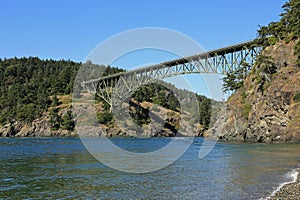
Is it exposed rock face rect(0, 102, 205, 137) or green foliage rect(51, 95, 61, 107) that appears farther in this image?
green foliage rect(51, 95, 61, 107)

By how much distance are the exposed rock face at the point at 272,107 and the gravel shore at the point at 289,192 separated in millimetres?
36229

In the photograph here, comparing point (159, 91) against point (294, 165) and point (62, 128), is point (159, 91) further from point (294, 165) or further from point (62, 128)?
point (294, 165)

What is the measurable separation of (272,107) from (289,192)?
4306 centimetres

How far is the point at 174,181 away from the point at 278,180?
5600 mm

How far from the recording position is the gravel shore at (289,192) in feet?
45.2

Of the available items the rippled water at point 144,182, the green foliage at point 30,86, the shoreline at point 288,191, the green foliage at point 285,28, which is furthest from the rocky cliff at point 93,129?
the shoreline at point 288,191

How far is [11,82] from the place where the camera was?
542 feet

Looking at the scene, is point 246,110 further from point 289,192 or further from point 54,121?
point 54,121

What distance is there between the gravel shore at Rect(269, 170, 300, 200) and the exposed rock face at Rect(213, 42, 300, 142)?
3623cm

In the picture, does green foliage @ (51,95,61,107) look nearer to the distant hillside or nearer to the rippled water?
the distant hillside

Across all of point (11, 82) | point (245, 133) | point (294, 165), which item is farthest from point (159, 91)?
point (294, 165)

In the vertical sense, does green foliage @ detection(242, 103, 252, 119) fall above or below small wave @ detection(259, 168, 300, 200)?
above

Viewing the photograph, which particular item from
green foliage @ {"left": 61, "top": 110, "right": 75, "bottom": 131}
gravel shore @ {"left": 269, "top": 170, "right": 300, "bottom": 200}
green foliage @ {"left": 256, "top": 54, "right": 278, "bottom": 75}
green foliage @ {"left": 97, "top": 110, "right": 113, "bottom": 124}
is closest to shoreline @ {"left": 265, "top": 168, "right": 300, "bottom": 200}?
gravel shore @ {"left": 269, "top": 170, "right": 300, "bottom": 200}

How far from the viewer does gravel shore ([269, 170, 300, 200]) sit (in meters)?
13.8
